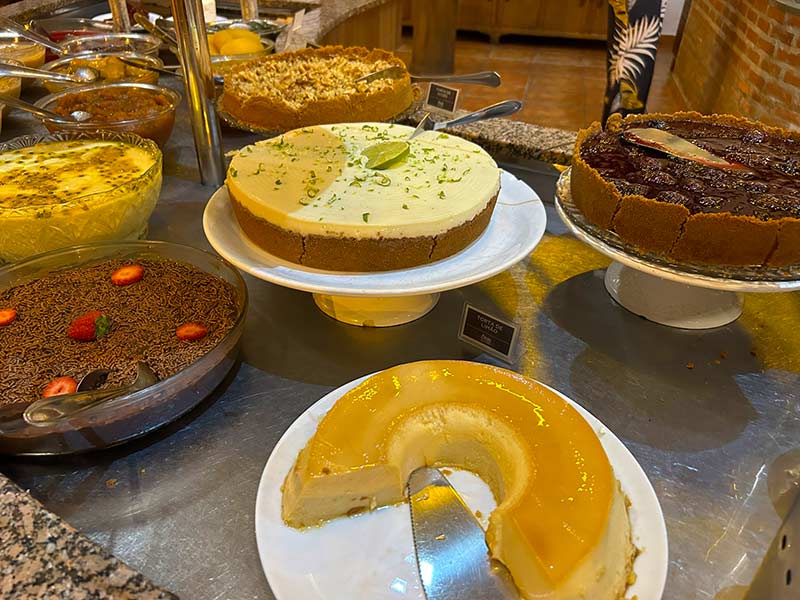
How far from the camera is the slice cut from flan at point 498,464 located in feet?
2.31

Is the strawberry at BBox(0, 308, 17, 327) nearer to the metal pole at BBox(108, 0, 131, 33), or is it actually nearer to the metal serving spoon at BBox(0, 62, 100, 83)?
the metal serving spoon at BBox(0, 62, 100, 83)

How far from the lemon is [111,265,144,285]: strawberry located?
1.34 m

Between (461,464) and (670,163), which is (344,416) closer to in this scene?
(461,464)

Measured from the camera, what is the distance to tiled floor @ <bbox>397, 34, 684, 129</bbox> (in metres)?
5.08

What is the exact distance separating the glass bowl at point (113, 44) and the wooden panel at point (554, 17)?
5.20 m

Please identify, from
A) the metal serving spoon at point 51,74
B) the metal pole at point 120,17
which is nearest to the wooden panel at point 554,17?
the metal pole at point 120,17

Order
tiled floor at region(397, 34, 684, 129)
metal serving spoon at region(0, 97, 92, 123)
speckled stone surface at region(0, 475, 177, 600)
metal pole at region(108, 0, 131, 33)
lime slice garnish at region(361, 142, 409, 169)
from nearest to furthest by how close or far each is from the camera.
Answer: speckled stone surface at region(0, 475, 177, 600)
lime slice garnish at region(361, 142, 409, 169)
metal serving spoon at region(0, 97, 92, 123)
metal pole at region(108, 0, 131, 33)
tiled floor at region(397, 34, 684, 129)

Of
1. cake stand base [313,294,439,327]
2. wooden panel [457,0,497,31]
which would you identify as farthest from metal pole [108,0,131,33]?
wooden panel [457,0,497,31]

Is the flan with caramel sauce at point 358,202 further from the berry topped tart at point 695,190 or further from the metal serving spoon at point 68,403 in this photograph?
the metal serving spoon at point 68,403

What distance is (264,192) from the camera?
1154 mm

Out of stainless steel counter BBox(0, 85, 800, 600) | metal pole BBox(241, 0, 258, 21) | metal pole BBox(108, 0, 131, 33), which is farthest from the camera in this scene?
metal pole BBox(241, 0, 258, 21)

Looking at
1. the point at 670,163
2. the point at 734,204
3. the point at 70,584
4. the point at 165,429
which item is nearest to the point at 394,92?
the point at 670,163

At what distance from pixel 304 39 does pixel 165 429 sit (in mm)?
2289

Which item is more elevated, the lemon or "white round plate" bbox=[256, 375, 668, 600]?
the lemon
